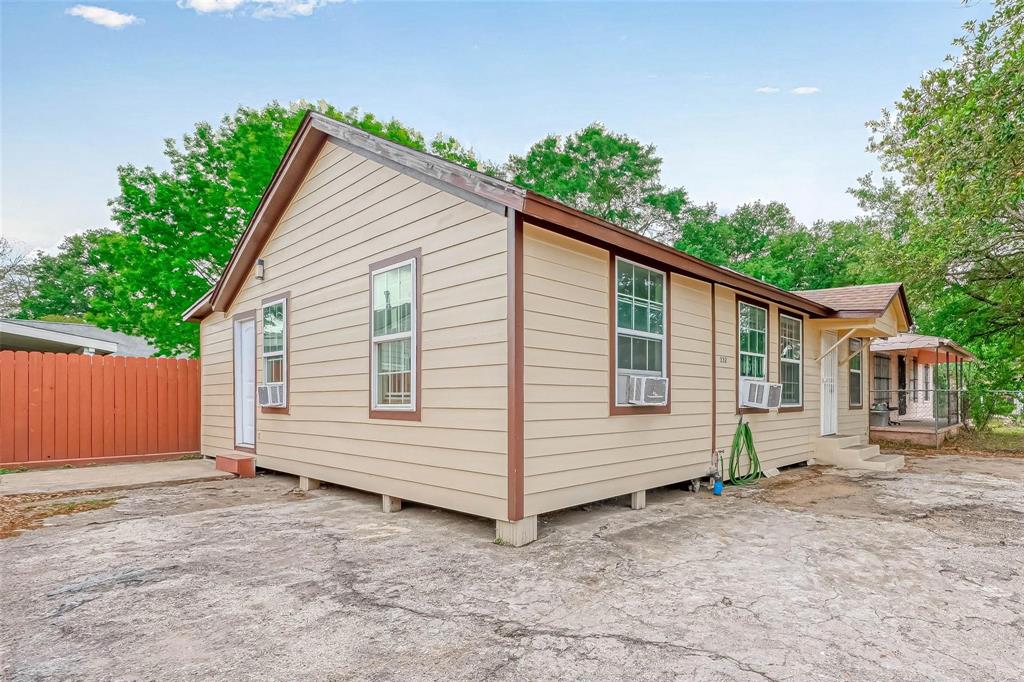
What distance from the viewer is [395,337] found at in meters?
5.14

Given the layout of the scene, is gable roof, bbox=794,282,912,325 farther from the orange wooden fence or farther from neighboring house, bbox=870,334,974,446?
the orange wooden fence

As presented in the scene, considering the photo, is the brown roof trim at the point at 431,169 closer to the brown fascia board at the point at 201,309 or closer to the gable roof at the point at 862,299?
the brown fascia board at the point at 201,309

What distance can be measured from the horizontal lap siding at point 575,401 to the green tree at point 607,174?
63.0 ft

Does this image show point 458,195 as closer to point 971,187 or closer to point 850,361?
point 971,187

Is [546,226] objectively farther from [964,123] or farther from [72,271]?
[72,271]

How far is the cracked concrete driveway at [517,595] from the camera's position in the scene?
7.66 ft

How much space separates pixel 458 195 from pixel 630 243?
64.2 inches

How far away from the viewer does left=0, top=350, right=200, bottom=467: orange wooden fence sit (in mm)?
8203

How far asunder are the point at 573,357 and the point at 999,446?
39.5 feet

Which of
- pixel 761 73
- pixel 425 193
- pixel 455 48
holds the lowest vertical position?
pixel 425 193

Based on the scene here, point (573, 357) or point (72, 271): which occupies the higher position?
point (72, 271)

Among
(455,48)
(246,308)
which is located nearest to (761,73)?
(455,48)

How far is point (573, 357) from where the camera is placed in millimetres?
4535

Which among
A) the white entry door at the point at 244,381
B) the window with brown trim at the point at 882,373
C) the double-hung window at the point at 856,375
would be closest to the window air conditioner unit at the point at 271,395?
the white entry door at the point at 244,381
